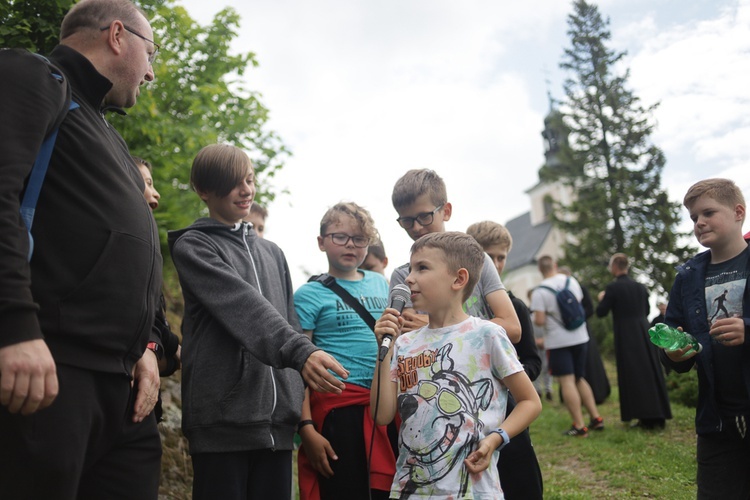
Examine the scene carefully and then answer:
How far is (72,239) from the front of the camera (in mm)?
2127

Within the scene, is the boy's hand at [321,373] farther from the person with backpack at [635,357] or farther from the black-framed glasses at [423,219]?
the person with backpack at [635,357]

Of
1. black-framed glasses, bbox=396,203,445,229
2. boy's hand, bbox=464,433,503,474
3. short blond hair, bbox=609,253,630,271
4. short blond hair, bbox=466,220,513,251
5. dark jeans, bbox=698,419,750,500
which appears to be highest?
short blond hair, bbox=609,253,630,271

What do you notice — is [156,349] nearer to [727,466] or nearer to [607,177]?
[727,466]

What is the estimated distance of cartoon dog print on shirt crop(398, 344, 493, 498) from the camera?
258cm

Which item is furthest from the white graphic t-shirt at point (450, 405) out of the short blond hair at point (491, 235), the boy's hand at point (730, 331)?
the short blond hair at point (491, 235)

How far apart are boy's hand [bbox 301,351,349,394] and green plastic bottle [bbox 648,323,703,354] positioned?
5.71ft

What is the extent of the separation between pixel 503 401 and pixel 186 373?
1444 millimetres

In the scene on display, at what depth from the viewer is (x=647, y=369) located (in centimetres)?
828

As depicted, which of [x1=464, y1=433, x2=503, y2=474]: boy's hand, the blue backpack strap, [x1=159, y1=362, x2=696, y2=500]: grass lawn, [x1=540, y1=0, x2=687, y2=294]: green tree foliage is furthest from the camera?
[x1=540, y1=0, x2=687, y2=294]: green tree foliage

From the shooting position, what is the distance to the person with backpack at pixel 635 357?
315 inches

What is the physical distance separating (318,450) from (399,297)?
937 millimetres

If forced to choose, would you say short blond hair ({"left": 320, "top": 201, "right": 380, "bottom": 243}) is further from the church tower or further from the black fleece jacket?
the church tower

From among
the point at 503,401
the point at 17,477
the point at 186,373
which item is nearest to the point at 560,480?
the point at 503,401

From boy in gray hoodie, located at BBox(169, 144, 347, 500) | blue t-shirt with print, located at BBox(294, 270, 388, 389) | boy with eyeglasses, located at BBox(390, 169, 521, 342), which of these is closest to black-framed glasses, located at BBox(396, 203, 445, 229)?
boy with eyeglasses, located at BBox(390, 169, 521, 342)
